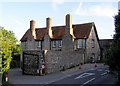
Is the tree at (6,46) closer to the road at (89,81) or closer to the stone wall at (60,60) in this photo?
the road at (89,81)

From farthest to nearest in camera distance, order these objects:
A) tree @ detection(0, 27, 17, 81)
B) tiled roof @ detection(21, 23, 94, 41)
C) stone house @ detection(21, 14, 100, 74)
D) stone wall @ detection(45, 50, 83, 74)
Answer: tiled roof @ detection(21, 23, 94, 41) → stone house @ detection(21, 14, 100, 74) → stone wall @ detection(45, 50, 83, 74) → tree @ detection(0, 27, 17, 81)

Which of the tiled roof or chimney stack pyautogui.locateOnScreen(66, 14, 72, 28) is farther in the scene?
the tiled roof

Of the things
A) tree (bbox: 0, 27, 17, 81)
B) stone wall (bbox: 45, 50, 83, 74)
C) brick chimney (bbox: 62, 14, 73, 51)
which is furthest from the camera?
brick chimney (bbox: 62, 14, 73, 51)

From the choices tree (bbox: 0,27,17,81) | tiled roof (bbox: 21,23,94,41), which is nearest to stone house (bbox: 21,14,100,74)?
tiled roof (bbox: 21,23,94,41)

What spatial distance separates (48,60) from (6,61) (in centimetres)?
1182

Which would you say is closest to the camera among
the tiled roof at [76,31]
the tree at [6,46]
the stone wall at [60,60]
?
the tree at [6,46]

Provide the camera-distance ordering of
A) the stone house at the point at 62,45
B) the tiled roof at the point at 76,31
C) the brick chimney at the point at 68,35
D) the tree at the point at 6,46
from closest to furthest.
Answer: the tree at the point at 6,46, the stone house at the point at 62,45, the brick chimney at the point at 68,35, the tiled roof at the point at 76,31

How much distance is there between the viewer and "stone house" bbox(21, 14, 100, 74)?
2283 cm

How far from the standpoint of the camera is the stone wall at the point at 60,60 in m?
22.4

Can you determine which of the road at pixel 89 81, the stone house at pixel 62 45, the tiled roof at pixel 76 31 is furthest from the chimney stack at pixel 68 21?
the road at pixel 89 81

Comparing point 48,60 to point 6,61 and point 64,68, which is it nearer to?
point 64,68

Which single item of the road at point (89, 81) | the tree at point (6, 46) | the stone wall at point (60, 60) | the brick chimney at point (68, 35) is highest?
the brick chimney at point (68, 35)

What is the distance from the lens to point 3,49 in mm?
10562

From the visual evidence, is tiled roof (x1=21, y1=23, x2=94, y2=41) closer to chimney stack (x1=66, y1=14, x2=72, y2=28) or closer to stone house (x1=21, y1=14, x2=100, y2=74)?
stone house (x1=21, y1=14, x2=100, y2=74)
